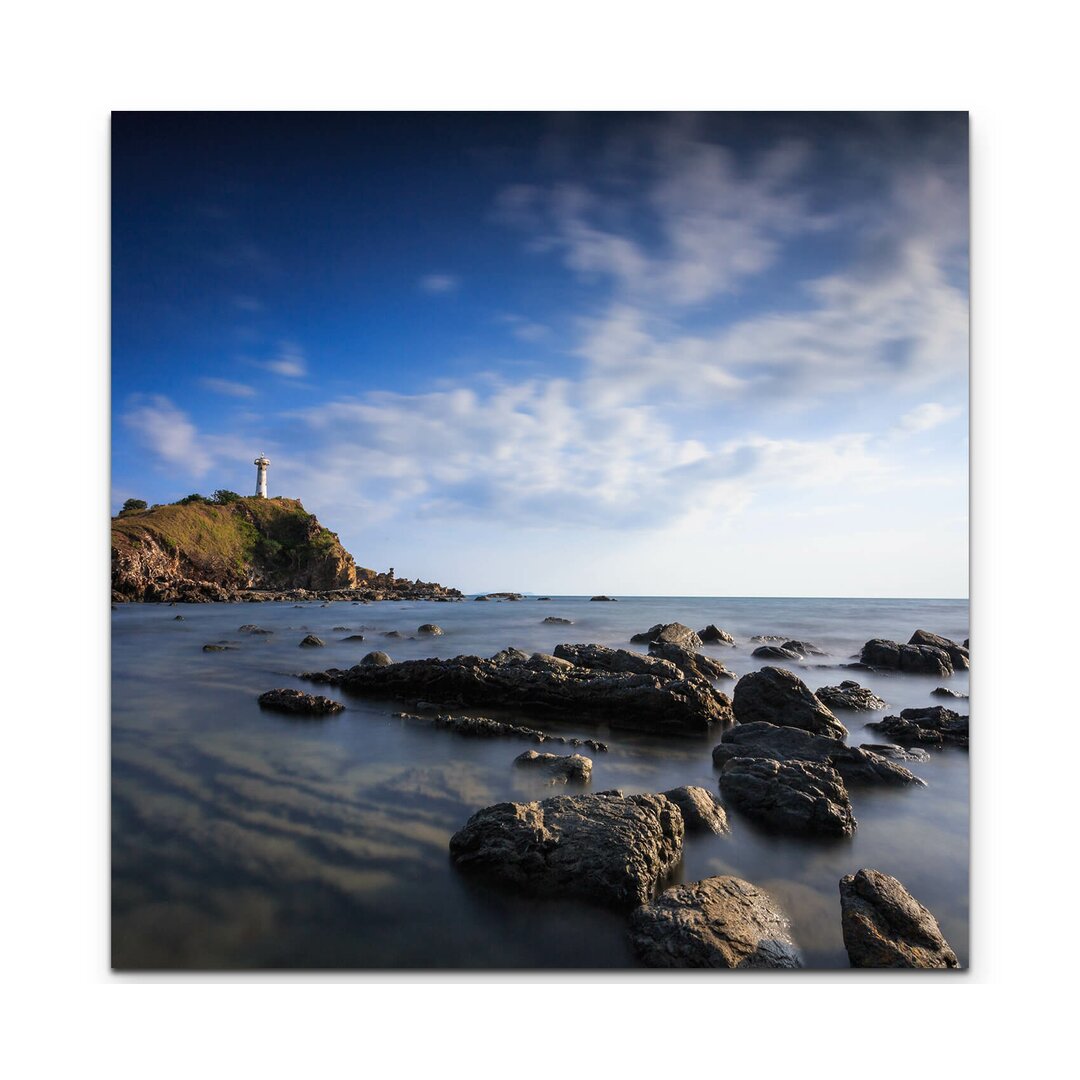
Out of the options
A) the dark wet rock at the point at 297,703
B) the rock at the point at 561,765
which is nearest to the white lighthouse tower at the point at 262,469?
the dark wet rock at the point at 297,703

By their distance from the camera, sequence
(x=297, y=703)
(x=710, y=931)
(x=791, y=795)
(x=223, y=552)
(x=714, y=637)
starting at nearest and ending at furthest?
(x=710, y=931), (x=791, y=795), (x=297, y=703), (x=714, y=637), (x=223, y=552)

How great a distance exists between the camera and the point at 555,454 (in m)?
4.54

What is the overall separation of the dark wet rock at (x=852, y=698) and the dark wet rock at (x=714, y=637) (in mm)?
4101

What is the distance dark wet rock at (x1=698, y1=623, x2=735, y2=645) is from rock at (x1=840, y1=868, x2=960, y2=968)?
322 inches

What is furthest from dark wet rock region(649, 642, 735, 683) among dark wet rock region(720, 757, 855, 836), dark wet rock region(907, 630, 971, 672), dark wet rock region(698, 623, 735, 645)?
dark wet rock region(698, 623, 735, 645)

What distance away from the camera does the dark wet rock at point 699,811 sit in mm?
3357

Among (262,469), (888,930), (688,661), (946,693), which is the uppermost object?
(262,469)

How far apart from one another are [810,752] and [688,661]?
247 cm

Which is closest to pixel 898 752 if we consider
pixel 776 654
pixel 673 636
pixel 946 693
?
pixel 946 693

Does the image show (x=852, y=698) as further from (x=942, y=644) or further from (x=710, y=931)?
(x=710, y=931)

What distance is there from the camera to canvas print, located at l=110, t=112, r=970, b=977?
8.97 feet

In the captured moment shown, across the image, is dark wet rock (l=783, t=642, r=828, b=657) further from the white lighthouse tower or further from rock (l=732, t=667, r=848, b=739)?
the white lighthouse tower
